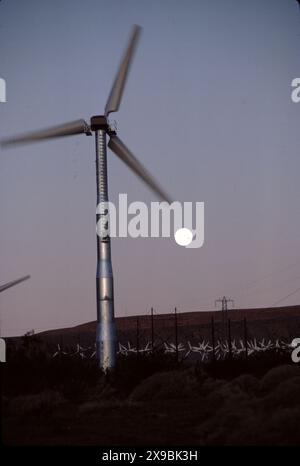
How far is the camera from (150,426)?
20.8m

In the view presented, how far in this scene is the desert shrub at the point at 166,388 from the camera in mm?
28766

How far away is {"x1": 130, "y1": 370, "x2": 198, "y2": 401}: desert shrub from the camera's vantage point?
2877 centimetres

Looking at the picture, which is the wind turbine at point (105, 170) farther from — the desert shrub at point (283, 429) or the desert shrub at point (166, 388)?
the desert shrub at point (283, 429)

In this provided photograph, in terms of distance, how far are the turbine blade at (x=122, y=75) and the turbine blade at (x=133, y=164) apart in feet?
6.08

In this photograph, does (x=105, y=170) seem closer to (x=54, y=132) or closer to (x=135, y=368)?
(x=54, y=132)

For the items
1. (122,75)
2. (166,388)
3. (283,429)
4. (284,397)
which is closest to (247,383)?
(166,388)

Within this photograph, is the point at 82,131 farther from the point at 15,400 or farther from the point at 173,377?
the point at 15,400

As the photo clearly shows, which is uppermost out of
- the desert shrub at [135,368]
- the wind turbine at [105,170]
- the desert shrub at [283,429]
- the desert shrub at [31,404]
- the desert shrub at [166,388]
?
the wind turbine at [105,170]

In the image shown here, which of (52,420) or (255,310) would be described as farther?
(255,310)

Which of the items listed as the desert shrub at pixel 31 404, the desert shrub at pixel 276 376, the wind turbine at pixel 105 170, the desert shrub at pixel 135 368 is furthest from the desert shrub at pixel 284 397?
the wind turbine at pixel 105 170

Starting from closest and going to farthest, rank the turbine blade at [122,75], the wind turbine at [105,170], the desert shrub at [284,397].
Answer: the desert shrub at [284,397] < the wind turbine at [105,170] < the turbine blade at [122,75]

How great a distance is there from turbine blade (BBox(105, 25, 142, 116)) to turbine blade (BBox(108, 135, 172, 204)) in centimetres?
185
